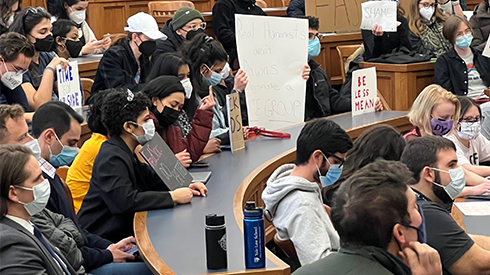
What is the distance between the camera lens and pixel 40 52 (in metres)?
5.38

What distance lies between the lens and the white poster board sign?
16.9 ft

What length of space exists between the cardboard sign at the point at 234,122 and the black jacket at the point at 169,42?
1732mm

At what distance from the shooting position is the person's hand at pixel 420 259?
1966 millimetres

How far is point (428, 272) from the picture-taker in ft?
6.62

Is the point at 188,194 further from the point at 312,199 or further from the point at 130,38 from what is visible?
the point at 130,38

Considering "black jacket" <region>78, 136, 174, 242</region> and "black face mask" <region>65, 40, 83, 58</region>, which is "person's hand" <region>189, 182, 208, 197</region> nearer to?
"black jacket" <region>78, 136, 174, 242</region>

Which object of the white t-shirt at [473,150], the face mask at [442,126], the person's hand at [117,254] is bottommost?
the white t-shirt at [473,150]

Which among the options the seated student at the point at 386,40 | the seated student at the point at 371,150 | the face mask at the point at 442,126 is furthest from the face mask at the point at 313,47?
the seated student at the point at 371,150

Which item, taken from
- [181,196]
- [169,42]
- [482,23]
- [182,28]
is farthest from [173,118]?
[482,23]

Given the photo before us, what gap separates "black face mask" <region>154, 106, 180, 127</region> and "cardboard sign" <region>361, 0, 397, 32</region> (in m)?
3.04

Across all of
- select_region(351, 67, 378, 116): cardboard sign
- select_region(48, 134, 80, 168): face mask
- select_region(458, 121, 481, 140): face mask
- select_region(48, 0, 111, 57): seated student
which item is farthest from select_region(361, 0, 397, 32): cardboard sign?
select_region(48, 134, 80, 168): face mask

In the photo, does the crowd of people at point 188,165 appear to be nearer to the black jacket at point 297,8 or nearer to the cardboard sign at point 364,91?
the cardboard sign at point 364,91

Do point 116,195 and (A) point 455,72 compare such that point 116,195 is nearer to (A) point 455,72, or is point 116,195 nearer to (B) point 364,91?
(B) point 364,91

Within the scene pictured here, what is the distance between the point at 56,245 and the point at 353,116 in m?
3.07
